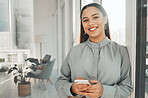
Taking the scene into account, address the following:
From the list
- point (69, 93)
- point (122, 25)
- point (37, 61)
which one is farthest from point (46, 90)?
point (122, 25)

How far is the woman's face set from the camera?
1193mm

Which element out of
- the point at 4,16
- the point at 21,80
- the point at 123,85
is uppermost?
the point at 4,16

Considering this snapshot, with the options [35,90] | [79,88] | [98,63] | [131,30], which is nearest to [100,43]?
[98,63]

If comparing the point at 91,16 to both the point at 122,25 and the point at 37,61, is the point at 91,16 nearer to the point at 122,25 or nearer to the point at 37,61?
the point at 122,25

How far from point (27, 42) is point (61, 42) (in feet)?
1.39

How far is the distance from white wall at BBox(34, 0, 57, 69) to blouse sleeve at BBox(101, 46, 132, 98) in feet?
2.64

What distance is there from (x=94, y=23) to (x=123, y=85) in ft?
1.82

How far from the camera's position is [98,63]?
1.20 m

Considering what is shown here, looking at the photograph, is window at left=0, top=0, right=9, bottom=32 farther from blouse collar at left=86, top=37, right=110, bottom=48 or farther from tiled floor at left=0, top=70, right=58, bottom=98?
blouse collar at left=86, top=37, right=110, bottom=48

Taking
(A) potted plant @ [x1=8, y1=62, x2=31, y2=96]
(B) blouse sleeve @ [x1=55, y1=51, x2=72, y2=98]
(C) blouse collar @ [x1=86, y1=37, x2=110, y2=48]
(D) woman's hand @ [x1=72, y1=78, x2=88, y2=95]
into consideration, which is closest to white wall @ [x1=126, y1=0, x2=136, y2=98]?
(C) blouse collar @ [x1=86, y1=37, x2=110, y2=48]

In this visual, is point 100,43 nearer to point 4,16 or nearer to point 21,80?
point 21,80

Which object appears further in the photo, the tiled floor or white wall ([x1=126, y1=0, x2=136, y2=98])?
the tiled floor

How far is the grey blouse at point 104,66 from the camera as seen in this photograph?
1.11 metres

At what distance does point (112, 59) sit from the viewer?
1.14 m
